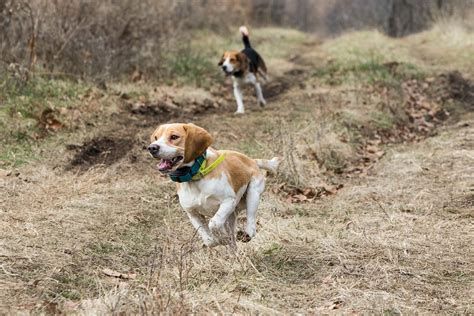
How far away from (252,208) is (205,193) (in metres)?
0.72

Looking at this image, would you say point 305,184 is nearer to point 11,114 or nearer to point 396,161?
point 396,161

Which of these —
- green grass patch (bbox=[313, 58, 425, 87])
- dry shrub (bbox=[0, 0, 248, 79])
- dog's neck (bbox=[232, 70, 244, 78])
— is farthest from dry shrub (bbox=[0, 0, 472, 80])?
green grass patch (bbox=[313, 58, 425, 87])

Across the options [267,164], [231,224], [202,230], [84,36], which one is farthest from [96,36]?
[202,230]

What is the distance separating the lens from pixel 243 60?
1224cm

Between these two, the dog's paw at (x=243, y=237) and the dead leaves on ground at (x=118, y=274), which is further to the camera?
the dog's paw at (x=243, y=237)

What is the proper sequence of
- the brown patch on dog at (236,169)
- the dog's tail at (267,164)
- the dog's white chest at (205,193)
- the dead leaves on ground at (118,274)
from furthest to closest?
the dog's tail at (267,164) < the brown patch on dog at (236,169) < the dog's white chest at (205,193) < the dead leaves on ground at (118,274)

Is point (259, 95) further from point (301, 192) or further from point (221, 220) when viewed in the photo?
point (221, 220)

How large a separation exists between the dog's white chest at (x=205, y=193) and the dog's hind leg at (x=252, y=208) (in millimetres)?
512

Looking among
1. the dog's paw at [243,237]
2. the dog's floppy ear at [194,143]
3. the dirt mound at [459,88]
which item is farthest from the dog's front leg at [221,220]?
the dirt mound at [459,88]

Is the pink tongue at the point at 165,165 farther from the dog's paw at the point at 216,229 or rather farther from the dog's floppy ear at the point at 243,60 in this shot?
the dog's floppy ear at the point at 243,60

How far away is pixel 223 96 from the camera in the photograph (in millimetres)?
13398

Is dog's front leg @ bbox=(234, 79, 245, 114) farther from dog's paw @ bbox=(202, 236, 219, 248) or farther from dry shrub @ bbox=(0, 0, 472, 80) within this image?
dog's paw @ bbox=(202, 236, 219, 248)

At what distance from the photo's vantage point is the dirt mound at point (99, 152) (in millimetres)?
8211

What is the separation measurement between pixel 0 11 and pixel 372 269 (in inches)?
339
